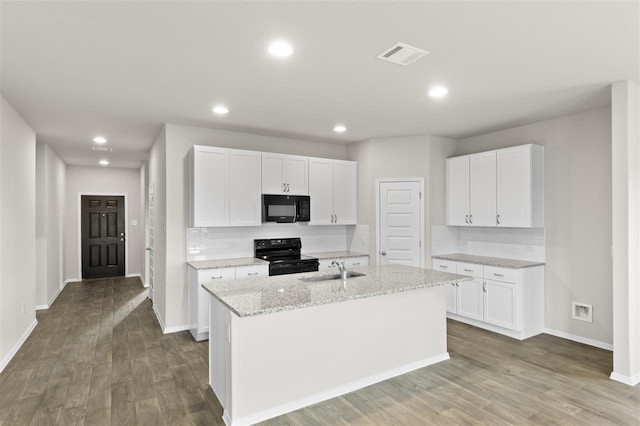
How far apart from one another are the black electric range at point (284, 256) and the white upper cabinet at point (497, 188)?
2.30 metres

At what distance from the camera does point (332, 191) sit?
5.80 metres

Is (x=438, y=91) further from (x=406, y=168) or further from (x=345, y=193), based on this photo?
(x=345, y=193)

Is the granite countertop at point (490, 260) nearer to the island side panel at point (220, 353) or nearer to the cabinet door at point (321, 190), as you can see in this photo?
the cabinet door at point (321, 190)

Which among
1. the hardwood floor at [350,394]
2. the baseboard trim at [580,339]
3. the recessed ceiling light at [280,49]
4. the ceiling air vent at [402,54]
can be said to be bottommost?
the hardwood floor at [350,394]

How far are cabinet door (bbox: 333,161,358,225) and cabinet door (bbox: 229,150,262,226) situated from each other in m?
1.33

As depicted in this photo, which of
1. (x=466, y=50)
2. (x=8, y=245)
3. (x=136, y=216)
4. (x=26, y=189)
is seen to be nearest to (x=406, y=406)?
(x=466, y=50)

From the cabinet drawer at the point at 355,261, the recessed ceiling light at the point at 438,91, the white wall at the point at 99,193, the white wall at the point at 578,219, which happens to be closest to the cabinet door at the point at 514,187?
the white wall at the point at 578,219

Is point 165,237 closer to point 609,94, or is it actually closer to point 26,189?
point 26,189

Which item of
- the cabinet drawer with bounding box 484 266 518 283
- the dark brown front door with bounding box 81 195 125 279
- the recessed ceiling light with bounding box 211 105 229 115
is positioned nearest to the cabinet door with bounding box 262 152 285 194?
the recessed ceiling light with bounding box 211 105 229 115

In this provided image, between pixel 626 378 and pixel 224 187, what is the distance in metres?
4.61

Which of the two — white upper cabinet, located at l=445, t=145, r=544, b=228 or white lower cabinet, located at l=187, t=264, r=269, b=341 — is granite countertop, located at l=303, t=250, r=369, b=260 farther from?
white upper cabinet, located at l=445, t=145, r=544, b=228

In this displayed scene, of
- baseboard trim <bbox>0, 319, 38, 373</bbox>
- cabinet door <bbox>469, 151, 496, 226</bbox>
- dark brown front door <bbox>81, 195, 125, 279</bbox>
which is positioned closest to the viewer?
baseboard trim <bbox>0, 319, 38, 373</bbox>

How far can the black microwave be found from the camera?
507 cm

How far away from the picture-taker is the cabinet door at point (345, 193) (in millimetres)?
5840
